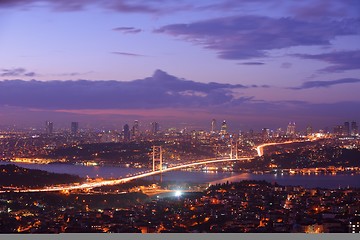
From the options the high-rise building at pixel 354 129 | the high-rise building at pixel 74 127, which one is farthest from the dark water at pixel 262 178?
the high-rise building at pixel 354 129

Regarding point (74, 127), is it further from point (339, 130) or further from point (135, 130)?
point (339, 130)

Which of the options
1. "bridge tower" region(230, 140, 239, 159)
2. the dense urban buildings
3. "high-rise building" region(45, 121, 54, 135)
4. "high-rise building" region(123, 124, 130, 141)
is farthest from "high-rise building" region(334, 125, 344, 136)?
"high-rise building" region(45, 121, 54, 135)

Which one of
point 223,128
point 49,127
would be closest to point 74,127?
point 49,127

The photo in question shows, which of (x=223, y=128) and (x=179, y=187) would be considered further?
(x=223, y=128)

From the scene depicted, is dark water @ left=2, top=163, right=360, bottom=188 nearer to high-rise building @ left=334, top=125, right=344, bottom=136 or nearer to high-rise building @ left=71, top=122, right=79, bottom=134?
high-rise building @ left=71, top=122, right=79, bottom=134

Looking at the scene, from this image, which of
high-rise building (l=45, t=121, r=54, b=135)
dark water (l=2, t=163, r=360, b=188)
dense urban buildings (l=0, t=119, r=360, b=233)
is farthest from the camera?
high-rise building (l=45, t=121, r=54, b=135)

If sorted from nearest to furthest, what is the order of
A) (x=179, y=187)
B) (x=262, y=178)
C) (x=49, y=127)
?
(x=179, y=187) → (x=262, y=178) → (x=49, y=127)

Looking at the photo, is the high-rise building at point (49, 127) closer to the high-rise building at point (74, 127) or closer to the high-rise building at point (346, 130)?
the high-rise building at point (74, 127)

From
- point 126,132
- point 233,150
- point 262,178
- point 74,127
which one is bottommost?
point 262,178

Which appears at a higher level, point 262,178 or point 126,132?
point 126,132

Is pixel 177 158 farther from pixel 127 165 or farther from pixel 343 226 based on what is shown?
pixel 343 226

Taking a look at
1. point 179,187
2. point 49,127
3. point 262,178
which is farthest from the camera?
point 49,127
